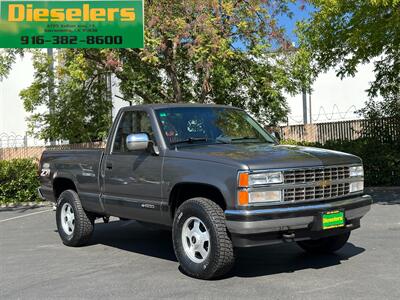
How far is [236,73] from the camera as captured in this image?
1573cm

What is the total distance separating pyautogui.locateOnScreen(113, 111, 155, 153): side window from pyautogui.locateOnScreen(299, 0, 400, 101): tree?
556 cm

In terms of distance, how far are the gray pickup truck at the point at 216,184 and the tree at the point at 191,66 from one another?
19.0 feet

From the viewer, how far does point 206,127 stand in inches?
273

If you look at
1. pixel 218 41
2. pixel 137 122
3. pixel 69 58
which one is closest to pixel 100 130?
pixel 69 58

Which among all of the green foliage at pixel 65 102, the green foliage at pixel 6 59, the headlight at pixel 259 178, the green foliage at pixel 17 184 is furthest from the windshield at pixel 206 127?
the green foliage at pixel 65 102

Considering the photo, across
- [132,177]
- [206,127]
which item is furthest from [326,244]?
[132,177]

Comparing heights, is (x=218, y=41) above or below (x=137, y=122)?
above

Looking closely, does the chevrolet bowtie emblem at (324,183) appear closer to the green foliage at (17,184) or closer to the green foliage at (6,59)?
the green foliage at (17,184)

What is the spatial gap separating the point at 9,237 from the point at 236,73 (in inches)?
328

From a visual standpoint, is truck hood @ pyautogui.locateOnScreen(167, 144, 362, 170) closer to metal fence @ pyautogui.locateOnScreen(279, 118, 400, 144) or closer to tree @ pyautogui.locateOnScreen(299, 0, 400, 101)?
tree @ pyautogui.locateOnScreen(299, 0, 400, 101)

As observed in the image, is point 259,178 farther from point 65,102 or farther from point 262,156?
point 65,102

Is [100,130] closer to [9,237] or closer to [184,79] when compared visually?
[184,79]

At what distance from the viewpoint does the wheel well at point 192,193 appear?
20.0 ft

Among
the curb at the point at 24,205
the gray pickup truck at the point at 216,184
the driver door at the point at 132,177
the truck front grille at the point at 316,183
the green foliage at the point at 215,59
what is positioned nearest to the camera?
the gray pickup truck at the point at 216,184
